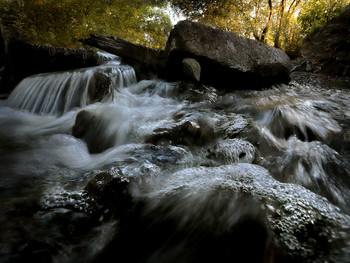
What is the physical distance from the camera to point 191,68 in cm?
452

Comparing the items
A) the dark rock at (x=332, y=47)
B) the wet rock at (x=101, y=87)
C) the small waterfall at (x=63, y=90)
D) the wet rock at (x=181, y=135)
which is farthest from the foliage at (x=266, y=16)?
the wet rock at (x=181, y=135)

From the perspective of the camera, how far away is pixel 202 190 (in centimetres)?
142

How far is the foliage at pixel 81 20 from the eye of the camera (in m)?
7.49

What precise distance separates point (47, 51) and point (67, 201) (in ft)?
19.3

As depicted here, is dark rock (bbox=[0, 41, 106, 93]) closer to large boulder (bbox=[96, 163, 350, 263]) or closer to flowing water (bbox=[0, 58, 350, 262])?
flowing water (bbox=[0, 58, 350, 262])

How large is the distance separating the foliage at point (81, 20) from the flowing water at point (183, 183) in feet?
18.9

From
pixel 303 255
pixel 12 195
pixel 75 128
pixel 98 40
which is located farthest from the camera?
pixel 98 40

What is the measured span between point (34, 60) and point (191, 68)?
461 cm

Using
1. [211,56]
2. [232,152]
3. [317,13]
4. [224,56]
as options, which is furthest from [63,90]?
[317,13]

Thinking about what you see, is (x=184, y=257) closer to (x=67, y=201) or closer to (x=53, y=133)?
(x=67, y=201)

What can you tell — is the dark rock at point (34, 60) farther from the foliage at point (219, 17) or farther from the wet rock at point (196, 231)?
the wet rock at point (196, 231)

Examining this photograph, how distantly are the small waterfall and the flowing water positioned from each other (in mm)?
458

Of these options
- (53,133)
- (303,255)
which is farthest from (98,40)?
(303,255)

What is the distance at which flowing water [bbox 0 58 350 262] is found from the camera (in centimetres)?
106
